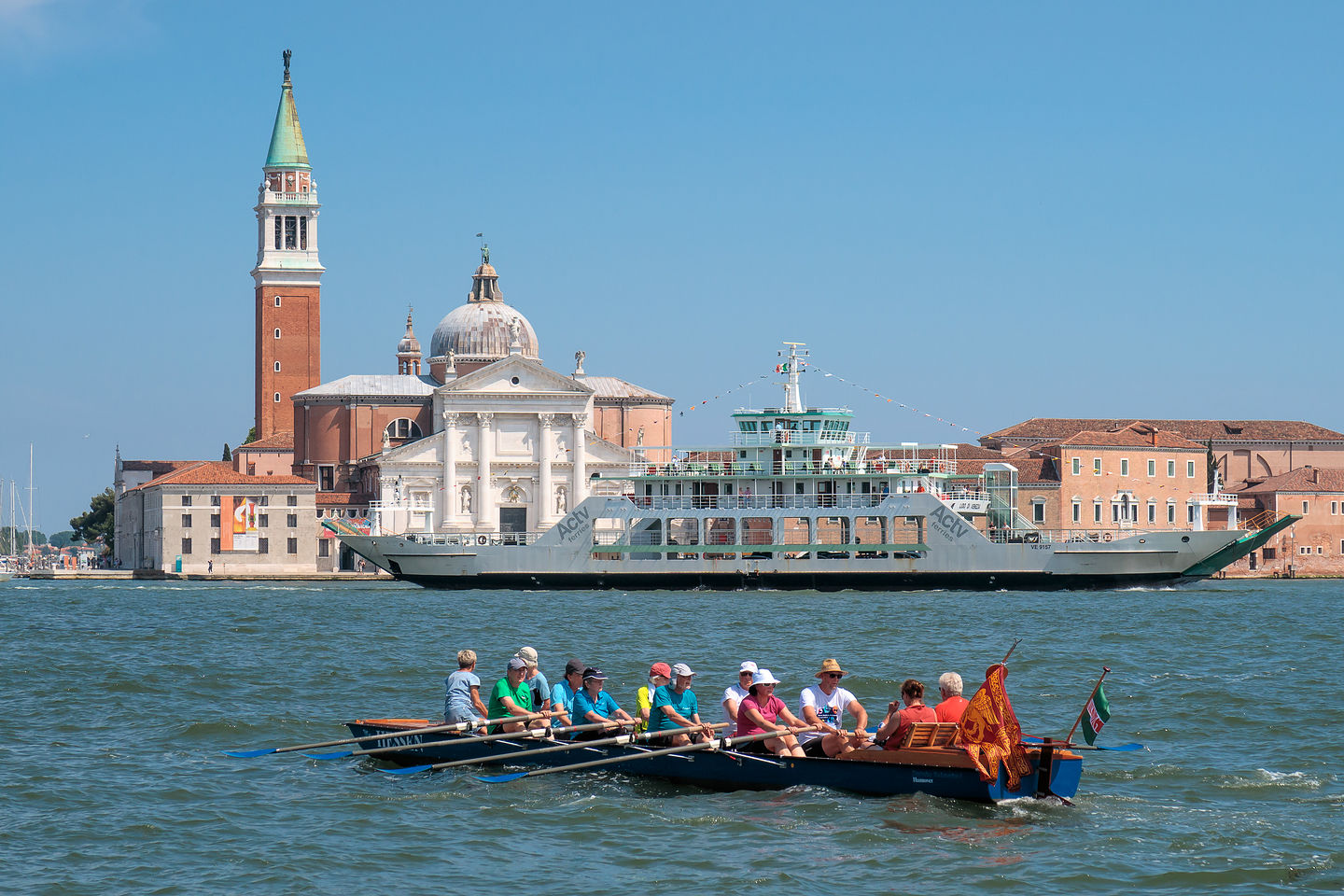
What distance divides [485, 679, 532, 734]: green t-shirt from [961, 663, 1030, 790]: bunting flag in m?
5.34

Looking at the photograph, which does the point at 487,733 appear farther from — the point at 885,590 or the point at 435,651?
the point at 885,590

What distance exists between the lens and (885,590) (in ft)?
198

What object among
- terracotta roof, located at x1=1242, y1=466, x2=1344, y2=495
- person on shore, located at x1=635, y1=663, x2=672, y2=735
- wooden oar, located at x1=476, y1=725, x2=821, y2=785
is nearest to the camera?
wooden oar, located at x1=476, y1=725, x2=821, y2=785

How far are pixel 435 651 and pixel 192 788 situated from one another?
625 inches

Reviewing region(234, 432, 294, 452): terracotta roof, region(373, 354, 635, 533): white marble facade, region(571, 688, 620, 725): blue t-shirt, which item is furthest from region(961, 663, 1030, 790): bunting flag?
region(234, 432, 294, 452): terracotta roof

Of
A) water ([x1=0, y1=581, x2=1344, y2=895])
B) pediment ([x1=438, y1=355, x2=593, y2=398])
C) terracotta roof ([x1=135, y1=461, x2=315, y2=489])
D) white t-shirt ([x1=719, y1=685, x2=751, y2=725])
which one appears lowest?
water ([x1=0, y1=581, x2=1344, y2=895])

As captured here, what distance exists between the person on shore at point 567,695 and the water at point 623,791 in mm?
669

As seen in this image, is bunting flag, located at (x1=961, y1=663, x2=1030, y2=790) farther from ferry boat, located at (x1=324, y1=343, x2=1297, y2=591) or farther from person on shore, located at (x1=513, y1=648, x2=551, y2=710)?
ferry boat, located at (x1=324, y1=343, x2=1297, y2=591)

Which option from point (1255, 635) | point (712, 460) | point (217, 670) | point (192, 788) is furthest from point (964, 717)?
point (712, 460)

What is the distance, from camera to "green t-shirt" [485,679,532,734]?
754 inches

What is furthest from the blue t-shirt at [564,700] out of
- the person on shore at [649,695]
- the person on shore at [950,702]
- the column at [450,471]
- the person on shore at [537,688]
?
the column at [450,471]

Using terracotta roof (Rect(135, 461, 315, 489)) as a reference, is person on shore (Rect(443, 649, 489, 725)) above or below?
below

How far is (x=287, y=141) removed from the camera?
10056cm

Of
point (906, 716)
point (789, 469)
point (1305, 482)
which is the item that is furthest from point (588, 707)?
point (1305, 482)
